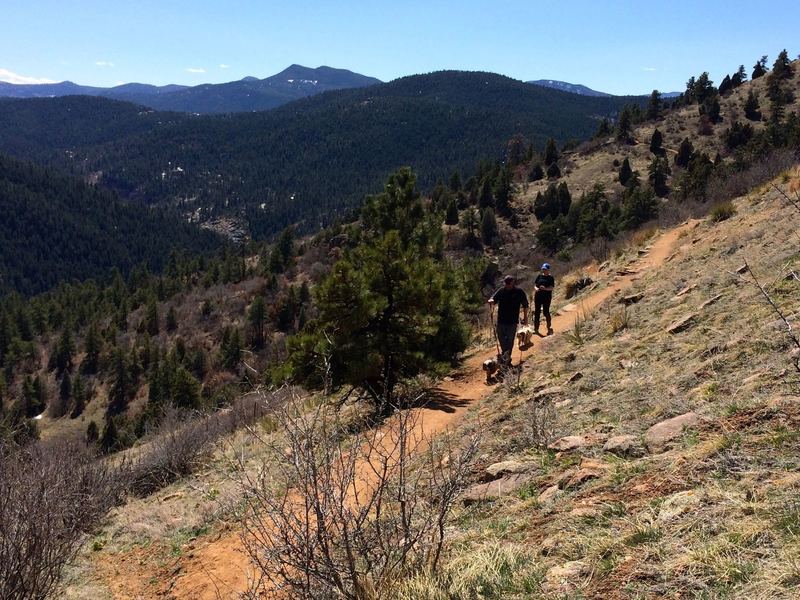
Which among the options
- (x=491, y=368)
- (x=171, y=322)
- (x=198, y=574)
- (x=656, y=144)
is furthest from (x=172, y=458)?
(x=171, y=322)

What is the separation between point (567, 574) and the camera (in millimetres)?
2822

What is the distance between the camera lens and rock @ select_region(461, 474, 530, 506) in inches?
175

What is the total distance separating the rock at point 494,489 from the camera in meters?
4.45

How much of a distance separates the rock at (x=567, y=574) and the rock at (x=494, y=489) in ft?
4.88

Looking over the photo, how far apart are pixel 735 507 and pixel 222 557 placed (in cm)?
459

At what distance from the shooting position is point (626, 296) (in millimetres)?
10945

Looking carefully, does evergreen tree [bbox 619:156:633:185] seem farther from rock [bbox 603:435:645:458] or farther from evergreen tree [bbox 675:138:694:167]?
rock [bbox 603:435:645:458]

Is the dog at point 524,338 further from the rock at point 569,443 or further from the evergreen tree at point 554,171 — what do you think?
the evergreen tree at point 554,171

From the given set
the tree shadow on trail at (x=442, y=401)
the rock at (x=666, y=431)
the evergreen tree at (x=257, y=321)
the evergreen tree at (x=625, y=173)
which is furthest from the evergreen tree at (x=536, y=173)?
the rock at (x=666, y=431)

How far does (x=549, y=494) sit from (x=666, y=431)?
1091mm

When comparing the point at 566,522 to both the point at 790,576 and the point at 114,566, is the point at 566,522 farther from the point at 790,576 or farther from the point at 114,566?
the point at 114,566

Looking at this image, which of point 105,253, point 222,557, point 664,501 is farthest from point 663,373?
point 105,253

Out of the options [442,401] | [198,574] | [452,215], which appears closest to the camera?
[198,574]

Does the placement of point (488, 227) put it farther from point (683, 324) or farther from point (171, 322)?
point (171, 322)
